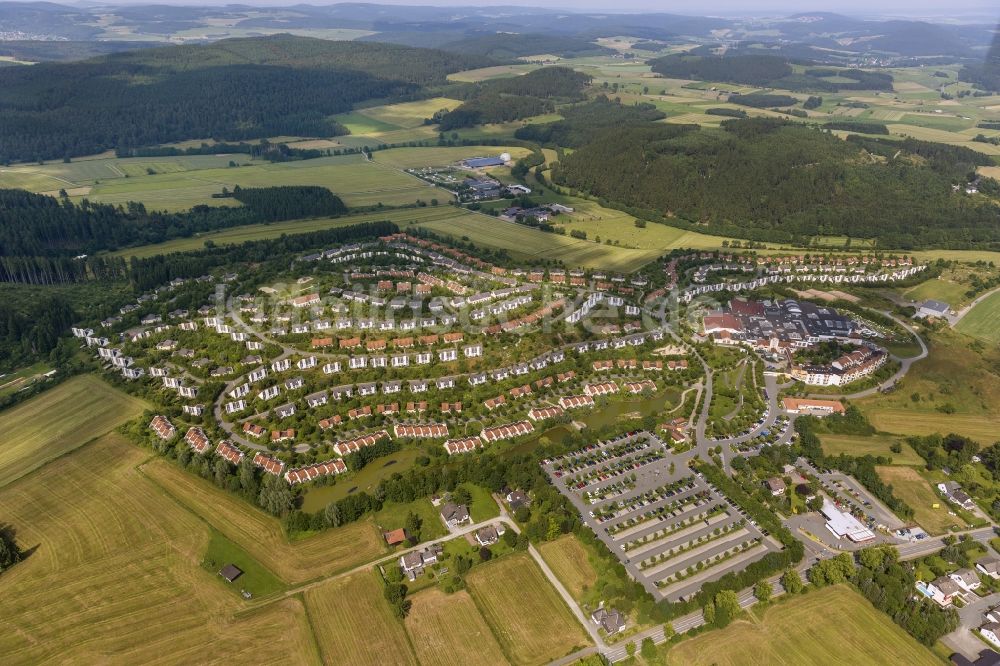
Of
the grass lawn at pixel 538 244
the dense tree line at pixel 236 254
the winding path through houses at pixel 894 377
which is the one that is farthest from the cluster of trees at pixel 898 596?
the dense tree line at pixel 236 254

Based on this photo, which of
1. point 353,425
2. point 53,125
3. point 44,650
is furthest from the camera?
point 53,125

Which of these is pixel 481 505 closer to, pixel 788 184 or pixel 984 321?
pixel 984 321

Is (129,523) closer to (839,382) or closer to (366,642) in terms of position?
(366,642)

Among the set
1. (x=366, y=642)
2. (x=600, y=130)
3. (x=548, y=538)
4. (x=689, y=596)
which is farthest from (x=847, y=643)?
(x=600, y=130)

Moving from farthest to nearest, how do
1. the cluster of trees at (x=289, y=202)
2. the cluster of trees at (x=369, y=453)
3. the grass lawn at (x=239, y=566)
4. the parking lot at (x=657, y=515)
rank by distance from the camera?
the cluster of trees at (x=289, y=202), the cluster of trees at (x=369, y=453), the parking lot at (x=657, y=515), the grass lawn at (x=239, y=566)

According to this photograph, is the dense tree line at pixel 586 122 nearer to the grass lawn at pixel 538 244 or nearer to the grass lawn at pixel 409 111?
the grass lawn at pixel 409 111

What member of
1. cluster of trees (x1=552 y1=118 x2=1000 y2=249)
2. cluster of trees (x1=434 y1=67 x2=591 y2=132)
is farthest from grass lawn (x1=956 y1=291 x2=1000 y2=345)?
cluster of trees (x1=434 y1=67 x2=591 y2=132)
